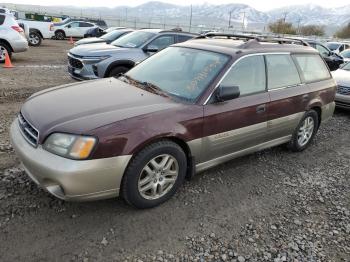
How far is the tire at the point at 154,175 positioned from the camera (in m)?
3.11

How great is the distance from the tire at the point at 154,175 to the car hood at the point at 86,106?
392 mm

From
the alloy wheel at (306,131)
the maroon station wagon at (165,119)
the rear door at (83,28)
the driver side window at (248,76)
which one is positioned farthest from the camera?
the rear door at (83,28)

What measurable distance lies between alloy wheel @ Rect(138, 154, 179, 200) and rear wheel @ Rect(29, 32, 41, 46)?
18040mm

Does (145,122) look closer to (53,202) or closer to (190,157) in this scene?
(190,157)

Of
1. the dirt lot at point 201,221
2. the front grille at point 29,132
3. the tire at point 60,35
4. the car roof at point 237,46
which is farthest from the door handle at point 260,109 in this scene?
the tire at point 60,35

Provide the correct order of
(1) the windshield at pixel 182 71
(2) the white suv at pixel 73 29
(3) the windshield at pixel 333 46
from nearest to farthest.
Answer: (1) the windshield at pixel 182 71
(3) the windshield at pixel 333 46
(2) the white suv at pixel 73 29

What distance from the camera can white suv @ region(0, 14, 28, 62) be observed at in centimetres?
1080

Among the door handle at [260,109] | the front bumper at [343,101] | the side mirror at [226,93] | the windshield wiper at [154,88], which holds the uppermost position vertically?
the side mirror at [226,93]

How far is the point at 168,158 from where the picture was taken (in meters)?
3.36

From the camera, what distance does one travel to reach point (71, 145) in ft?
9.34

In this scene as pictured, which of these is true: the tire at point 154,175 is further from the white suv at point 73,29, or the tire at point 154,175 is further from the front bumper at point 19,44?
the white suv at point 73,29

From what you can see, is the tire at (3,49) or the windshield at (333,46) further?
the windshield at (333,46)

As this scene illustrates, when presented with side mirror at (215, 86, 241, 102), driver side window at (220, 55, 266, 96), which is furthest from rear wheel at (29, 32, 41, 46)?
side mirror at (215, 86, 241, 102)

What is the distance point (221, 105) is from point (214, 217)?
46.7 inches
